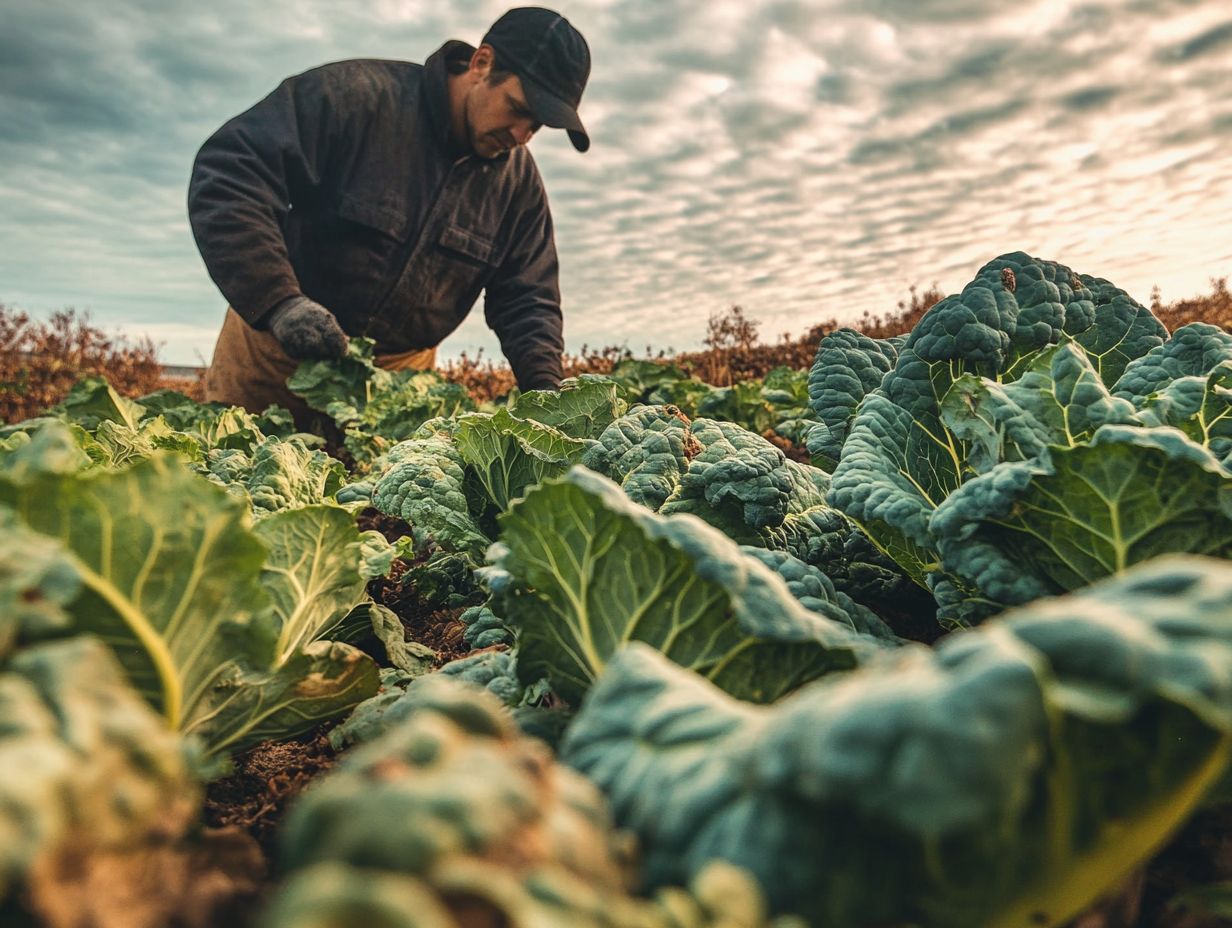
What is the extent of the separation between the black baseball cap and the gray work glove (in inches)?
88.7

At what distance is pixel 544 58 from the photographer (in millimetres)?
6035

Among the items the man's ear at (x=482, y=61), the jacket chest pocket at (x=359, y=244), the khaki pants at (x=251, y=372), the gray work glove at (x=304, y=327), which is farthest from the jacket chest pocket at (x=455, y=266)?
the gray work glove at (x=304, y=327)

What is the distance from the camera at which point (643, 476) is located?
211 centimetres

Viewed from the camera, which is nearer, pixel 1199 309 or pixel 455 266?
pixel 455 266

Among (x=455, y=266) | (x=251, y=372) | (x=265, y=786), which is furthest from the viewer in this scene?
(x=455, y=266)

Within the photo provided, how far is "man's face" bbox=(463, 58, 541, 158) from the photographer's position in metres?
6.12

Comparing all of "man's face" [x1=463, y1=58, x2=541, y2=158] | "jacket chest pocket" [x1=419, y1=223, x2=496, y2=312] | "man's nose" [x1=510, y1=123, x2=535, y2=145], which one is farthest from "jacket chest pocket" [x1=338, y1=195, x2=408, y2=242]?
"man's nose" [x1=510, y1=123, x2=535, y2=145]

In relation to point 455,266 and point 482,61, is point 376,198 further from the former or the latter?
point 482,61

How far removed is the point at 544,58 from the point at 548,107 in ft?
1.20

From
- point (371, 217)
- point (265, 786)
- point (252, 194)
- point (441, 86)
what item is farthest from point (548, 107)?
point (265, 786)

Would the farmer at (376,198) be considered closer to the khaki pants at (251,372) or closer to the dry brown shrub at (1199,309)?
the khaki pants at (251,372)

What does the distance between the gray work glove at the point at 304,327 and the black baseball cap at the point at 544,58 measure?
2252mm

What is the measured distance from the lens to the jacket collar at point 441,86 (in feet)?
20.5

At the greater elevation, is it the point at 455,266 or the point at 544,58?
the point at 544,58
